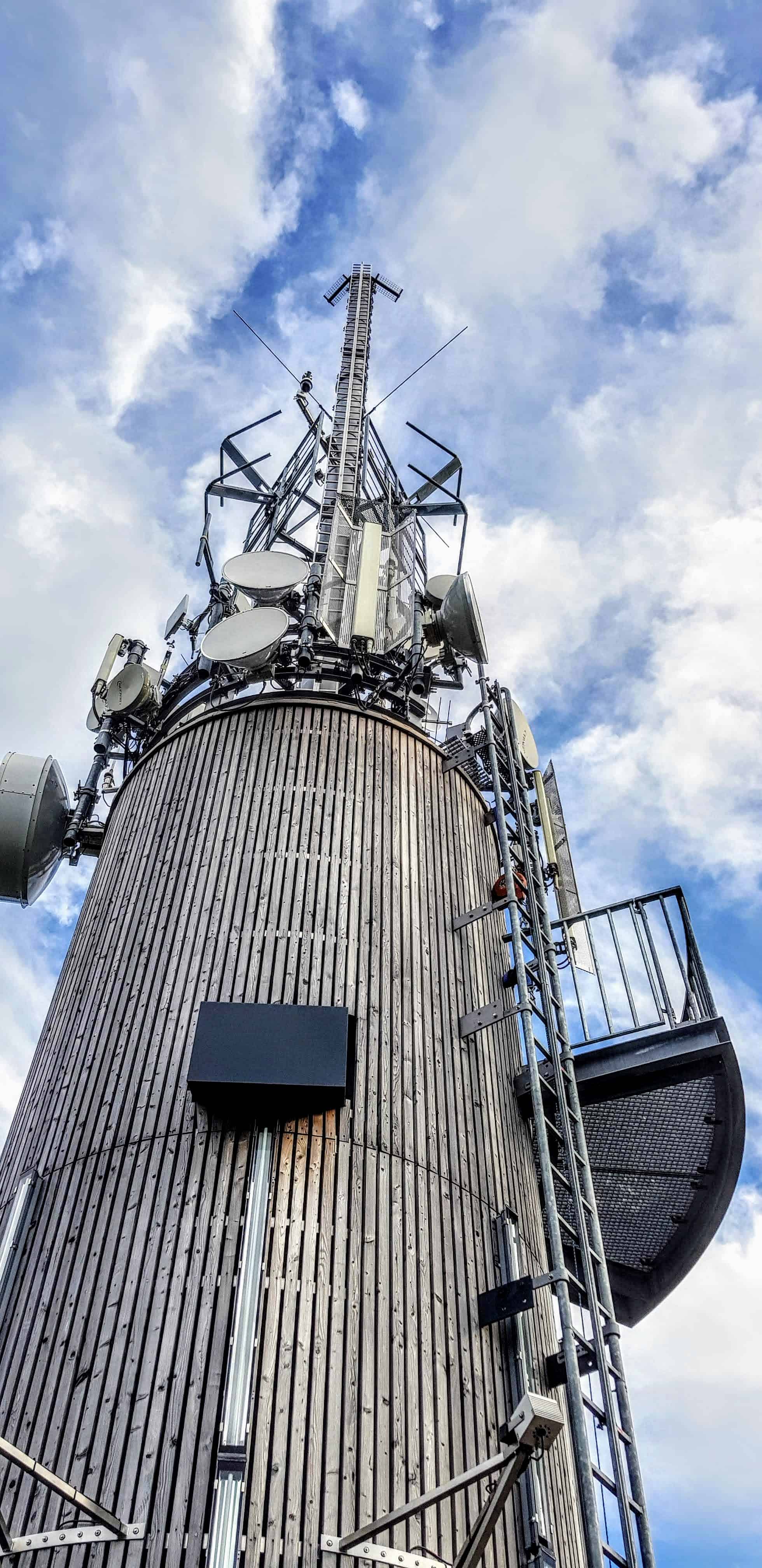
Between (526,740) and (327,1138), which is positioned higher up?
(526,740)

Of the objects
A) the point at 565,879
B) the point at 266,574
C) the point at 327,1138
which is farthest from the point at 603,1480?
the point at 266,574

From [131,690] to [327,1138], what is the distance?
8.95 m

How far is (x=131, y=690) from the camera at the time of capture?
1698 centimetres

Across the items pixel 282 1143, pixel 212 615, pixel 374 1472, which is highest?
pixel 212 615

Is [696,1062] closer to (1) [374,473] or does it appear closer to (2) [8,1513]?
(2) [8,1513]

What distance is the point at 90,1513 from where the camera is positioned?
7.27 meters

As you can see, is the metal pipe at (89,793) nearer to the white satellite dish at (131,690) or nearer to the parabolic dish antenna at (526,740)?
the white satellite dish at (131,690)

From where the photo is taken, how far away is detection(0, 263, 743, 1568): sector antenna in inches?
324

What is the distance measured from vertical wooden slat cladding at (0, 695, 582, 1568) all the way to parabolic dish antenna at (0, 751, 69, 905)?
4.08 feet

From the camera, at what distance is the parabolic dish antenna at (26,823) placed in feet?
48.7

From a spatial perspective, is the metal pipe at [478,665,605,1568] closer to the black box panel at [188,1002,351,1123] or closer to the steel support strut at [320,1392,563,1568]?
the steel support strut at [320,1392,563,1568]

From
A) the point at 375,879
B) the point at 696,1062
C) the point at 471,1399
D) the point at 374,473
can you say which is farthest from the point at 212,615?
the point at 471,1399

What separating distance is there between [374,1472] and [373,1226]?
73.9 inches

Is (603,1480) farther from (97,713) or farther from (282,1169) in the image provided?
(97,713)
